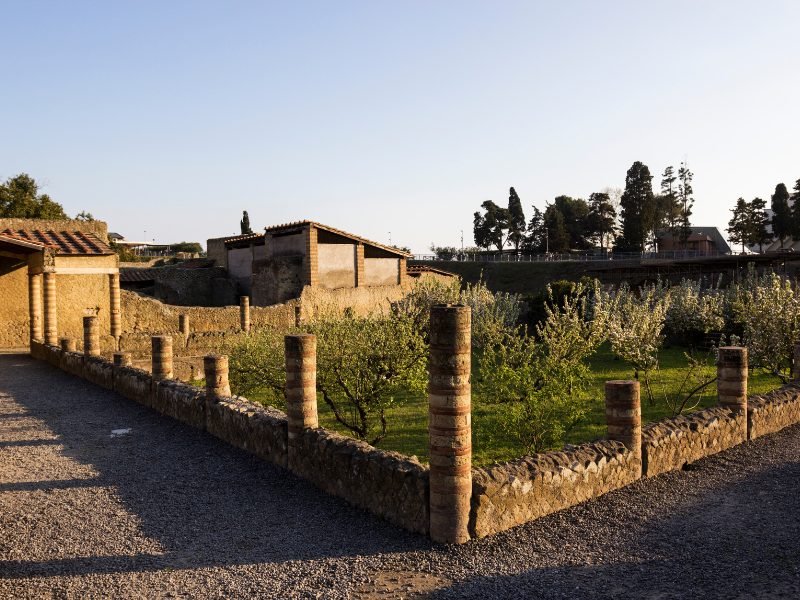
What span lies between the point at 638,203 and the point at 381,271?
3409 cm

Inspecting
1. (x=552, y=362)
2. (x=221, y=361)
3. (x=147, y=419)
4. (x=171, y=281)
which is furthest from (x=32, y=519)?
(x=171, y=281)

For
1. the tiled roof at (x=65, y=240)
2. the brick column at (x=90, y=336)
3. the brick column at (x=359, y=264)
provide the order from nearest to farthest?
the brick column at (x=90, y=336) < the tiled roof at (x=65, y=240) < the brick column at (x=359, y=264)

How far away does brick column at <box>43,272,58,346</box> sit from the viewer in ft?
57.9

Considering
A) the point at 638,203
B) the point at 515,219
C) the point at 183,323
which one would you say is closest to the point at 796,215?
the point at 638,203

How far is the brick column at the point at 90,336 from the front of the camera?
48.1ft

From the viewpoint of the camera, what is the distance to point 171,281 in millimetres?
33531

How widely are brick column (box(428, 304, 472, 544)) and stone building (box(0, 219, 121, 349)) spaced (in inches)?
607

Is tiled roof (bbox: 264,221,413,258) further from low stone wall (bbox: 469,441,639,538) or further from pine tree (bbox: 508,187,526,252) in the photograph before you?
pine tree (bbox: 508,187,526,252)

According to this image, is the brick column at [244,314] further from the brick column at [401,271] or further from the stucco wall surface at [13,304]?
the brick column at [401,271]

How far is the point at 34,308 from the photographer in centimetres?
1842

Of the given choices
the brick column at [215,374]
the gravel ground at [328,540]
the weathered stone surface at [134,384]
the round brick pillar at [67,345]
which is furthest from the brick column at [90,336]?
the gravel ground at [328,540]

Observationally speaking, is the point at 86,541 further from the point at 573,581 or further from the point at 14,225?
the point at 14,225

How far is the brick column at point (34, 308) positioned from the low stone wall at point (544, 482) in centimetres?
1653

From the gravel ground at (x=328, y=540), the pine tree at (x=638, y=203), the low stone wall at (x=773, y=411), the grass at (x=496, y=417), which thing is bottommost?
the grass at (x=496, y=417)
